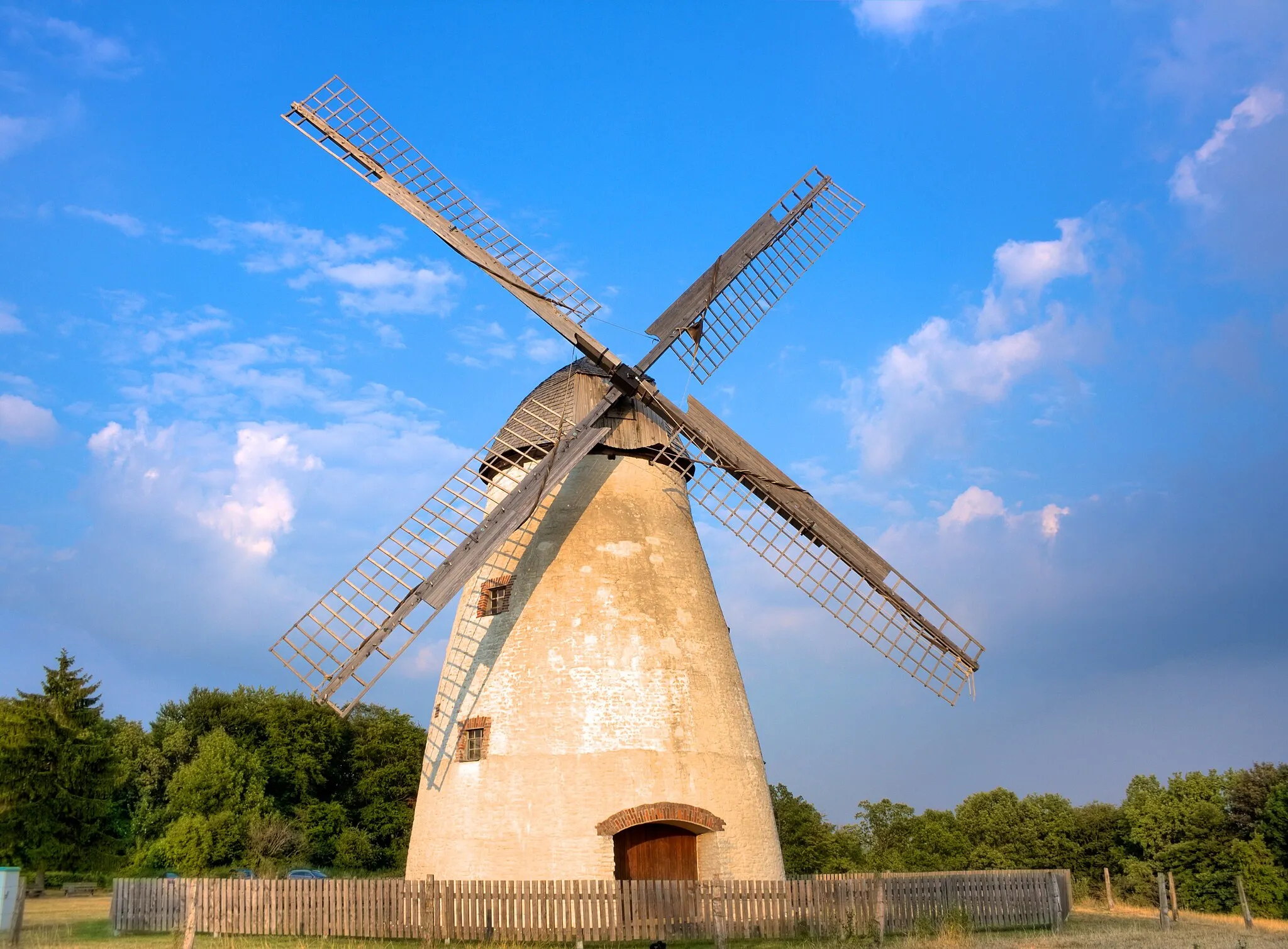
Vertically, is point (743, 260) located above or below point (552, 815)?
above

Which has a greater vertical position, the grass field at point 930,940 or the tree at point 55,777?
the tree at point 55,777

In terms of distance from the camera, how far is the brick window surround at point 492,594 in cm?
1592

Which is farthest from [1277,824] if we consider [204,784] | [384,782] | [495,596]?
[204,784]

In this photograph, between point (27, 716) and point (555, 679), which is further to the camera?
point (27, 716)

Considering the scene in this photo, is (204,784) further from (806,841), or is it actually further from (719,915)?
(719,915)

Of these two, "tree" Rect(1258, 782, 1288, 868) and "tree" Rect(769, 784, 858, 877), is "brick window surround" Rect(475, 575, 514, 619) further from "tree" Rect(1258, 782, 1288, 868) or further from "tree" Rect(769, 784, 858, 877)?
"tree" Rect(1258, 782, 1288, 868)

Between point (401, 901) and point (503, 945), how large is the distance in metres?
2.16

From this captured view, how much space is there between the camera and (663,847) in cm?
1498

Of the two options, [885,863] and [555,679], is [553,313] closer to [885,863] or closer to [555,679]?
[555,679]

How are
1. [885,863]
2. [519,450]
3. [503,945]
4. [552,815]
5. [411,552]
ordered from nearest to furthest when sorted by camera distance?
[503,945]
[552,815]
[411,552]
[519,450]
[885,863]

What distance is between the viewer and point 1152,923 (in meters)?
18.3

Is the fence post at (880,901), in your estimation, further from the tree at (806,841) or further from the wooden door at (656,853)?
the tree at (806,841)

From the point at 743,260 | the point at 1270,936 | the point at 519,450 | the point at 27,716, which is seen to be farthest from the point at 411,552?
the point at 27,716

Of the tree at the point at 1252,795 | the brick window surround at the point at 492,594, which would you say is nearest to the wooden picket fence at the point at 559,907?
the brick window surround at the point at 492,594
